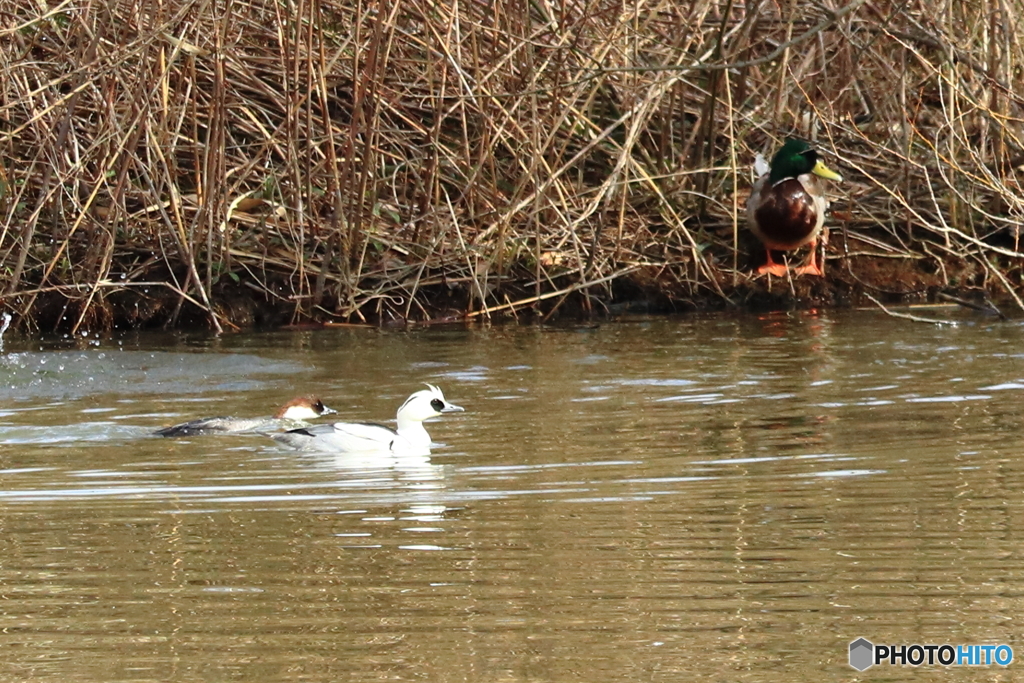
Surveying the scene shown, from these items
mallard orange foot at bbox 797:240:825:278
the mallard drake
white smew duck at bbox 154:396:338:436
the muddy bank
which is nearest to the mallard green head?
the mallard drake

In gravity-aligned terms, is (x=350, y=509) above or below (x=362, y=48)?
below

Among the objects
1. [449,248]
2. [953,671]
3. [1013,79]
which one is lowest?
[953,671]

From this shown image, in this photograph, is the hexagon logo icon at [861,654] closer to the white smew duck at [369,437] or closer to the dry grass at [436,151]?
the white smew duck at [369,437]

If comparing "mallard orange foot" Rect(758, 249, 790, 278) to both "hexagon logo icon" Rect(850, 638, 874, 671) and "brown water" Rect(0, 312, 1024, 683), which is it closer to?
"brown water" Rect(0, 312, 1024, 683)

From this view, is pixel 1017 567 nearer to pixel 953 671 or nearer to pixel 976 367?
pixel 953 671

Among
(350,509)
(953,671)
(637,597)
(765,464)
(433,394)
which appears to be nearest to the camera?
(953,671)

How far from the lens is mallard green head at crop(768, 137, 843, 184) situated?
11.7 metres

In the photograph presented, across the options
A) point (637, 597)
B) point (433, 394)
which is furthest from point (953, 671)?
point (433, 394)

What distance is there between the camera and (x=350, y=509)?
18.0 feet

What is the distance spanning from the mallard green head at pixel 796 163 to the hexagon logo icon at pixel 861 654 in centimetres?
826

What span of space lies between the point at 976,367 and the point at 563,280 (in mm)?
3766

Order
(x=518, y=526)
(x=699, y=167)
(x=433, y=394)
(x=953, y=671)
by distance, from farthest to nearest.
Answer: (x=699, y=167), (x=433, y=394), (x=518, y=526), (x=953, y=671)

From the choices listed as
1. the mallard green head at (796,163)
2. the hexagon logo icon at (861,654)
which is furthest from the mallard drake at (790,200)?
the hexagon logo icon at (861,654)

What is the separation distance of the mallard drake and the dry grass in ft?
0.88
